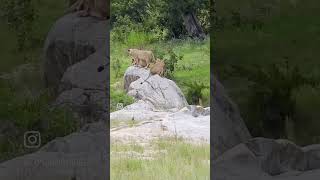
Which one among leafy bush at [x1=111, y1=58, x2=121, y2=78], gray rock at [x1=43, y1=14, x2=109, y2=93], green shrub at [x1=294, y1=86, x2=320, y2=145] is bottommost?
green shrub at [x1=294, y1=86, x2=320, y2=145]

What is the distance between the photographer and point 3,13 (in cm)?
→ 361

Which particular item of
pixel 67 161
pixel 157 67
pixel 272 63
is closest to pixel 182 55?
pixel 157 67

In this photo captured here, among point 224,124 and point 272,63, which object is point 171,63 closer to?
point 224,124

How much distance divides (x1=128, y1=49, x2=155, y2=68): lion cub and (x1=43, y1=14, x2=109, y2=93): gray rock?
0.22 meters

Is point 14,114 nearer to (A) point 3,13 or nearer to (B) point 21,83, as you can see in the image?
(B) point 21,83

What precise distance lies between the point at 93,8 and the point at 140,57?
0.49m

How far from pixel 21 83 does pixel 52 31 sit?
43 centimetres

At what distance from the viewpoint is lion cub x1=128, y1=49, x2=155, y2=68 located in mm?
3773

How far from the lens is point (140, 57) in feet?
12.4

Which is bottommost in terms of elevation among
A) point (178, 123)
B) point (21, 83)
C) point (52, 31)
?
point (178, 123)

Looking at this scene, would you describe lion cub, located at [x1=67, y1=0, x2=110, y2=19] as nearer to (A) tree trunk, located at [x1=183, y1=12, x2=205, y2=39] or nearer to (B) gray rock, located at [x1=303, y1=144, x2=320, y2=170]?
(A) tree trunk, located at [x1=183, y1=12, x2=205, y2=39]

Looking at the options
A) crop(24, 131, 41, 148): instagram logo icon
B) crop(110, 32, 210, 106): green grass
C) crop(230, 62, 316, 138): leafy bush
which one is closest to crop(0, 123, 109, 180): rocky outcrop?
crop(24, 131, 41, 148): instagram logo icon

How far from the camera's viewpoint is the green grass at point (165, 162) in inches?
145

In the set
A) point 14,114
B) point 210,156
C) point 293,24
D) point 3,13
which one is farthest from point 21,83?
point 293,24
